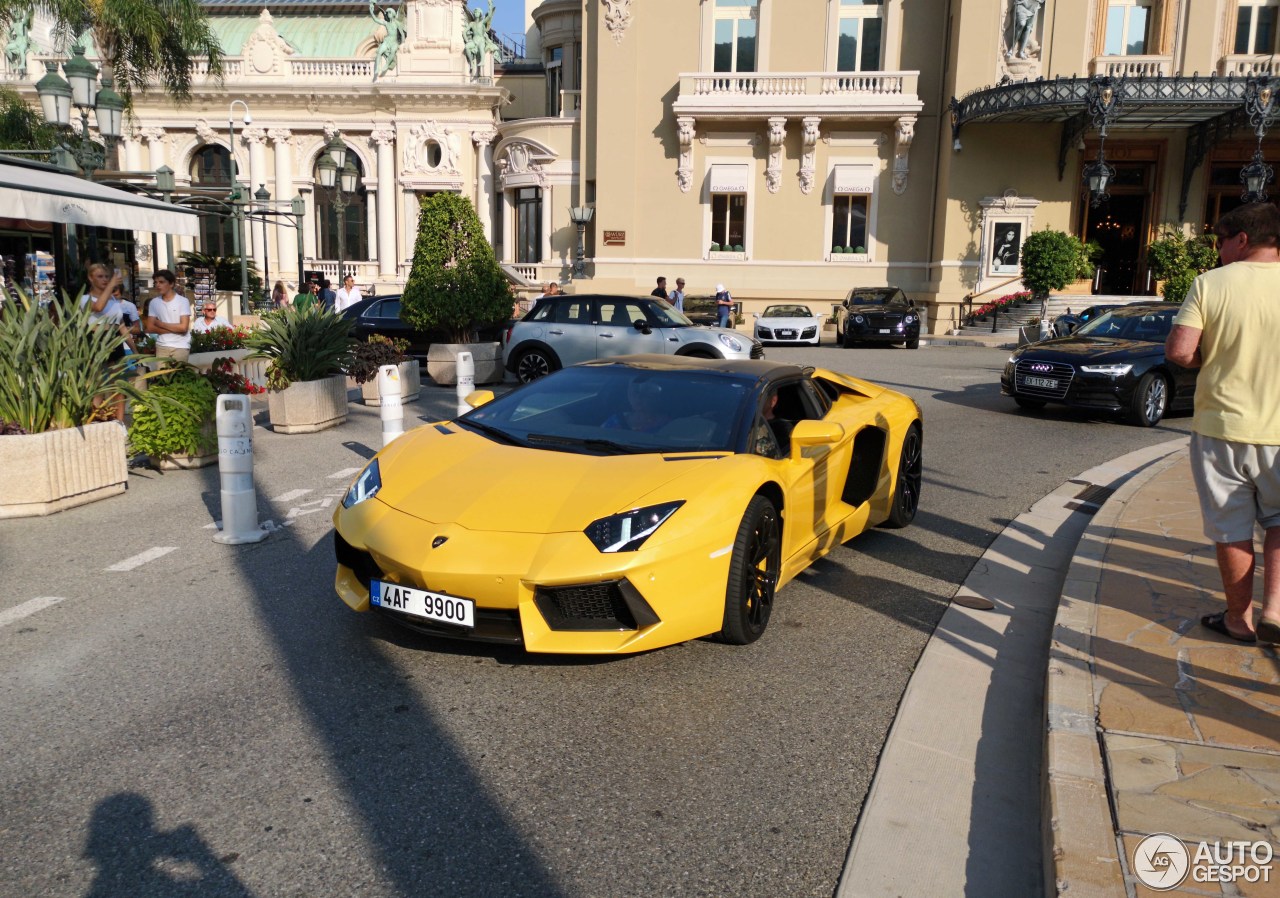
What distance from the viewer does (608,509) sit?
4004 mm

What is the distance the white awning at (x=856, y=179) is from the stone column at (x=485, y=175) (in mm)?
15300

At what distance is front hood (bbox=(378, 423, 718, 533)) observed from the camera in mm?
4031

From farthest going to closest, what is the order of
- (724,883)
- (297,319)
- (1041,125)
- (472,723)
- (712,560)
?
(1041,125), (297,319), (712,560), (472,723), (724,883)

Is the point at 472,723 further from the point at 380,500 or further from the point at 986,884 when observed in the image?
the point at 986,884

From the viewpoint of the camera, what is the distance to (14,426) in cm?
689

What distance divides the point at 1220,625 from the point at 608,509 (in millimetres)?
2959

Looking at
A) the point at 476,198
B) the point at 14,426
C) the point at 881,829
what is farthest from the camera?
the point at 476,198

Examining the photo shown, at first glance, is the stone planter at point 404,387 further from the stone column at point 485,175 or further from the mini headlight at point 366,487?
the stone column at point 485,175

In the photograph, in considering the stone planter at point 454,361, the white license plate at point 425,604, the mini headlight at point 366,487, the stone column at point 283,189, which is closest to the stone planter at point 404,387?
the stone planter at point 454,361

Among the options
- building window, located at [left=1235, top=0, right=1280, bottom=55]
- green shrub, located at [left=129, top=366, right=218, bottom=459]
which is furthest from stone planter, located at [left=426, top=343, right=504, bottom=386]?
building window, located at [left=1235, top=0, right=1280, bottom=55]

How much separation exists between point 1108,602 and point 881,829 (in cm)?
249

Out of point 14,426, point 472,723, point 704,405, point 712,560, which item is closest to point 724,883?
point 472,723

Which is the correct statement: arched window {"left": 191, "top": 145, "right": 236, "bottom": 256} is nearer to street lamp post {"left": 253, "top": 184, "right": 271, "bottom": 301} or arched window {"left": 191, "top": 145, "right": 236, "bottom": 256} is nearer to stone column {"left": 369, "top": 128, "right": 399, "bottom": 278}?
street lamp post {"left": 253, "top": 184, "right": 271, "bottom": 301}

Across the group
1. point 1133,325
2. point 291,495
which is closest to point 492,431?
point 291,495
